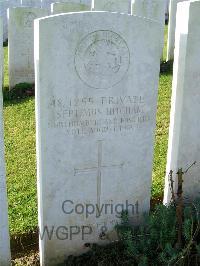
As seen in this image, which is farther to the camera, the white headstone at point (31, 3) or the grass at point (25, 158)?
the white headstone at point (31, 3)

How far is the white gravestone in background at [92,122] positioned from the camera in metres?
3.20

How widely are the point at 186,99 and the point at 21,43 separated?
5.60m

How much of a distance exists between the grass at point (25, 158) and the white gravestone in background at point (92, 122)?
0.69 meters

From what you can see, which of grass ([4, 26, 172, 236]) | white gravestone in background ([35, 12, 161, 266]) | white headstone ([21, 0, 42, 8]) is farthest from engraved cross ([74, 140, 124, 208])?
white headstone ([21, 0, 42, 8])

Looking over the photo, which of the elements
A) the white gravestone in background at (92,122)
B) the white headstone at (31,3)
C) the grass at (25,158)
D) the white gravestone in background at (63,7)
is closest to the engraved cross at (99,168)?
the white gravestone in background at (92,122)

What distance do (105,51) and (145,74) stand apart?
39 centimetres

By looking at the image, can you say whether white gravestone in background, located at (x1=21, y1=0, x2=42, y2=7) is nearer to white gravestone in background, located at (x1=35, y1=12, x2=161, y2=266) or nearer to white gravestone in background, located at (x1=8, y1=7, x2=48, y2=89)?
white gravestone in background, located at (x1=8, y1=7, x2=48, y2=89)

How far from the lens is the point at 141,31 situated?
3359 mm

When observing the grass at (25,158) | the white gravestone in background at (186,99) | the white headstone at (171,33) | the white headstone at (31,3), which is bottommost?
the grass at (25,158)

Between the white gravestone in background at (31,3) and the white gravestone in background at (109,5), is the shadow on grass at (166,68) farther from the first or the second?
the white gravestone in background at (31,3)

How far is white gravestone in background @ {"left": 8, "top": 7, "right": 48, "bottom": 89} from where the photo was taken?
8320 mm

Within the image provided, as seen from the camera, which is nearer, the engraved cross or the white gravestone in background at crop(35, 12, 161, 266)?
the white gravestone in background at crop(35, 12, 161, 266)

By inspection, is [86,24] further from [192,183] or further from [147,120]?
[192,183]

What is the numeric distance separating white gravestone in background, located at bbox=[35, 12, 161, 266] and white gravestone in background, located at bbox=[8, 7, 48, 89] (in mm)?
5335
